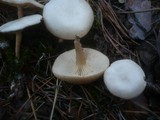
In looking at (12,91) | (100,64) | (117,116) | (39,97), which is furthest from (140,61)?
(12,91)

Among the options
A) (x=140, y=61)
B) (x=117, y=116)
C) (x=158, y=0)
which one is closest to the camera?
(x=117, y=116)

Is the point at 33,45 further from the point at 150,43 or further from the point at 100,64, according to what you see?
the point at 150,43

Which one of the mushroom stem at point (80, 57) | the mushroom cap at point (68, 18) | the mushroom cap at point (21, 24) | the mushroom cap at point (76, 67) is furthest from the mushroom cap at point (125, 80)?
the mushroom cap at point (21, 24)

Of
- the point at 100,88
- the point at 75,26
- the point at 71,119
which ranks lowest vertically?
the point at 71,119

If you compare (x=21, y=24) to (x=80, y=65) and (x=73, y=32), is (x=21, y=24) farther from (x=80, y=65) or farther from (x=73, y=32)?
(x=80, y=65)

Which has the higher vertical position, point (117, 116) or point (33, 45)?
point (33, 45)

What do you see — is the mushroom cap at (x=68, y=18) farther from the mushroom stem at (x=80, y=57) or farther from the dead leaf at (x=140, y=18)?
the dead leaf at (x=140, y=18)

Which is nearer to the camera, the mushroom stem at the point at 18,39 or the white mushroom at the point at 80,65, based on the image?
the white mushroom at the point at 80,65

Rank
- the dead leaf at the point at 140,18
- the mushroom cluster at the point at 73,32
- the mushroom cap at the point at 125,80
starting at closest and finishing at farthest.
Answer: the mushroom cap at the point at 125,80 → the mushroom cluster at the point at 73,32 → the dead leaf at the point at 140,18
